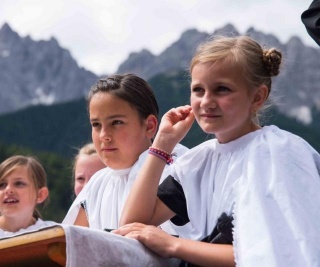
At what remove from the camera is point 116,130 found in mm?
3527

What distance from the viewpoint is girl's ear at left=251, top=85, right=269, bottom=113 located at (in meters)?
3.00

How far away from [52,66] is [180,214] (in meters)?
89.5

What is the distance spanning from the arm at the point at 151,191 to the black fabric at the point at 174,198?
19 mm

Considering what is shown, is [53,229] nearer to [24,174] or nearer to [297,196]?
[297,196]

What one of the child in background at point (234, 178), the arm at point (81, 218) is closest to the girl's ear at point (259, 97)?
the child in background at point (234, 178)

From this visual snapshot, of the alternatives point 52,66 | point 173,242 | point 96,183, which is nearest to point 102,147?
point 96,183

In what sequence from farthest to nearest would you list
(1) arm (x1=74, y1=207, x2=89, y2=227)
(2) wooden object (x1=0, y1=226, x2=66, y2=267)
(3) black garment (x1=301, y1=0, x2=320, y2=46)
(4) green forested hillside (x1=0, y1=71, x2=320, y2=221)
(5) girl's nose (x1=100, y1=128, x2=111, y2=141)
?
(4) green forested hillside (x1=0, y1=71, x2=320, y2=221)
(1) arm (x1=74, y1=207, x2=89, y2=227)
(5) girl's nose (x1=100, y1=128, x2=111, y2=141)
(3) black garment (x1=301, y1=0, x2=320, y2=46)
(2) wooden object (x1=0, y1=226, x2=66, y2=267)

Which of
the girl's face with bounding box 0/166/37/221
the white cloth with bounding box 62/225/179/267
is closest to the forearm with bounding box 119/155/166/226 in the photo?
the white cloth with bounding box 62/225/179/267

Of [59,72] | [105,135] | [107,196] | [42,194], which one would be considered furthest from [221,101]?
Answer: [59,72]

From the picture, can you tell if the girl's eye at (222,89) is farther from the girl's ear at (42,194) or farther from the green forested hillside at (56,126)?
the green forested hillside at (56,126)

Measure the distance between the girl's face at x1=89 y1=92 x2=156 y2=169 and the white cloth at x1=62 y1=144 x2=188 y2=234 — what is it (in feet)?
0.16

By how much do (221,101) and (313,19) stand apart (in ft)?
2.08

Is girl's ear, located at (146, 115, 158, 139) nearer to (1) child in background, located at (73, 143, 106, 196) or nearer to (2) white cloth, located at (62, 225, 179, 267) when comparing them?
(2) white cloth, located at (62, 225, 179, 267)

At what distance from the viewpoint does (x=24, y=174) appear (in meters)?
5.45
